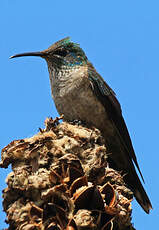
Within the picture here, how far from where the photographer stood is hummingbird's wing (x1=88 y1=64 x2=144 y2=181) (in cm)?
664

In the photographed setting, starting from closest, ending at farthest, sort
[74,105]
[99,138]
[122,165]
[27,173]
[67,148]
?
[27,173], [67,148], [99,138], [74,105], [122,165]

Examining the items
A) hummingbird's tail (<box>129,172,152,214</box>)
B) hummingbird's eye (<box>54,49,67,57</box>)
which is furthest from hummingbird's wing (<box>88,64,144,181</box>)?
hummingbird's eye (<box>54,49,67,57</box>)

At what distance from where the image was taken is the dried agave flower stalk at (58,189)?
3496 mm

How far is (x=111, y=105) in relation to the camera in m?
6.81

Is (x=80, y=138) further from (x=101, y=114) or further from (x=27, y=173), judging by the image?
(x=101, y=114)

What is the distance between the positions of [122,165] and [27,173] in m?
3.10

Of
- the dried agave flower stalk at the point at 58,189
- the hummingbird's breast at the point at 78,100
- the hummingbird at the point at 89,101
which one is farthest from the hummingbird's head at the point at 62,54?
the dried agave flower stalk at the point at 58,189

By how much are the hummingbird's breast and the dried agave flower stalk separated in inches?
68.2

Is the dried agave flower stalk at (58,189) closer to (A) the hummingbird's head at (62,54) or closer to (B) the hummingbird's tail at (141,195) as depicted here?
(B) the hummingbird's tail at (141,195)

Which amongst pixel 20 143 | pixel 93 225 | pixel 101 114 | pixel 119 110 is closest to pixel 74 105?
pixel 101 114

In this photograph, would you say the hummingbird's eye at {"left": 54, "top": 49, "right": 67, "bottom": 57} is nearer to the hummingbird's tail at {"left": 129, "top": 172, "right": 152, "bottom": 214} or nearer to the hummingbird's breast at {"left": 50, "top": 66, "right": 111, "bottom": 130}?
the hummingbird's breast at {"left": 50, "top": 66, "right": 111, "bottom": 130}

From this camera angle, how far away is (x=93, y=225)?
11.2 feet

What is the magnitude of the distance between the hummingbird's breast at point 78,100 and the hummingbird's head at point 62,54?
1.00ft

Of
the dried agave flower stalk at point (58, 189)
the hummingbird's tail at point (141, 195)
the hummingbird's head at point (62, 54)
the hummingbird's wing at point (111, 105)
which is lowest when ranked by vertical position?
the dried agave flower stalk at point (58, 189)
